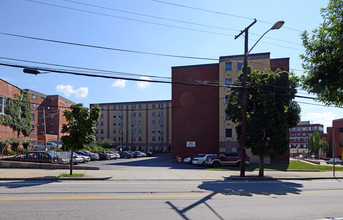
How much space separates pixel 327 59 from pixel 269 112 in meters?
9.25

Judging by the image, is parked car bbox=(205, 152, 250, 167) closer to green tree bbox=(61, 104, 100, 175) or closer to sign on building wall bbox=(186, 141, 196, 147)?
sign on building wall bbox=(186, 141, 196, 147)

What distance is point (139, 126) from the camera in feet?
261

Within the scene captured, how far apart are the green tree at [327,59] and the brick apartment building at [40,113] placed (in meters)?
29.2

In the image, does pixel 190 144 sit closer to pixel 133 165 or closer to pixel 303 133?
pixel 133 165

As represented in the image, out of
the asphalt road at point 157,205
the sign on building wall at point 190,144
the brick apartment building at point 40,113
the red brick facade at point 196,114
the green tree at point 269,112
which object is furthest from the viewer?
the sign on building wall at point 190,144

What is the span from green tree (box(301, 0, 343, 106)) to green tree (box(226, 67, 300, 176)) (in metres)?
8.02

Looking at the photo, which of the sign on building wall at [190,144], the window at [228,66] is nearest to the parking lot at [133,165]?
the sign on building wall at [190,144]

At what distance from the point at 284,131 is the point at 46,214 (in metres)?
16.5

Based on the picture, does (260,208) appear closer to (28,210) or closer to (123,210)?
(123,210)

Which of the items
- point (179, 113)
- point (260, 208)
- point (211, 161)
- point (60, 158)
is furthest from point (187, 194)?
point (179, 113)

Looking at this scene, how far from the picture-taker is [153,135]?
254 ft

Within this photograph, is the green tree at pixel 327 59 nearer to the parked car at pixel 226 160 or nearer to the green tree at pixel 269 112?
the green tree at pixel 269 112

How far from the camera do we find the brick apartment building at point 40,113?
2928 centimetres

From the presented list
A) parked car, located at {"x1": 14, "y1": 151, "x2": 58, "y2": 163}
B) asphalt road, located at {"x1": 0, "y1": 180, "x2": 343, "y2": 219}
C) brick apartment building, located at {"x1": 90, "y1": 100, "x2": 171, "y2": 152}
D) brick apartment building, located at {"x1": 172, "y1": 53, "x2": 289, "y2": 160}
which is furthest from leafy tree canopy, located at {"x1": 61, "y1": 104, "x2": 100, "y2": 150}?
brick apartment building, located at {"x1": 90, "y1": 100, "x2": 171, "y2": 152}
